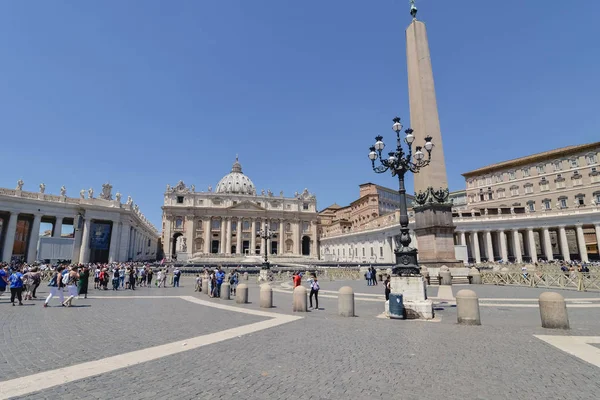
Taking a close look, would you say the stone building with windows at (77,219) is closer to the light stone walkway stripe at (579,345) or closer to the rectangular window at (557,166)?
the light stone walkway stripe at (579,345)

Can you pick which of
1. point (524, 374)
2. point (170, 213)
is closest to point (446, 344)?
point (524, 374)

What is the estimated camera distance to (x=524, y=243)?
4888 centimetres

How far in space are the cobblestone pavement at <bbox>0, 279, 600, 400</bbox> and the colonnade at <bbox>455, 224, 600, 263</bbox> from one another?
37.4 meters

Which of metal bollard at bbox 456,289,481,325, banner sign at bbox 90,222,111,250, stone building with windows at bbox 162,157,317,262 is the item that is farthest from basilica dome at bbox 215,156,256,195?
metal bollard at bbox 456,289,481,325

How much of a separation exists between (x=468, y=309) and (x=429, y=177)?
11238 mm

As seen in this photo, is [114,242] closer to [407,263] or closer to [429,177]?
[429,177]

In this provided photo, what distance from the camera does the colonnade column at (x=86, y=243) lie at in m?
42.2

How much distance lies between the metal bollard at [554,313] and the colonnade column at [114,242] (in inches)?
1987

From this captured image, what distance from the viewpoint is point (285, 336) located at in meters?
6.88

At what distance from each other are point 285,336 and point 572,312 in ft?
31.0

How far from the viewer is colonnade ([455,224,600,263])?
3922cm

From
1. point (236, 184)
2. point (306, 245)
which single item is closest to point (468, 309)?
point (306, 245)

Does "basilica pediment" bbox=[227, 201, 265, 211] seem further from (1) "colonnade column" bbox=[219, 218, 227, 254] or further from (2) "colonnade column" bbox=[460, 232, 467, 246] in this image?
(2) "colonnade column" bbox=[460, 232, 467, 246]

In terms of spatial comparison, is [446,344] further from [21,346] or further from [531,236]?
[531,236]
